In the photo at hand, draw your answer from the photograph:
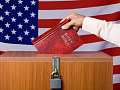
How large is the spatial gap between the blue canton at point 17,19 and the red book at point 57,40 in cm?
90

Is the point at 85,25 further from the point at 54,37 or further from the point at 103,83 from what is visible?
the point at 103,83

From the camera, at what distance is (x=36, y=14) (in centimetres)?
263

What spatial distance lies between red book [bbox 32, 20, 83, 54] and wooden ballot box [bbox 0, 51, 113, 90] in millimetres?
179

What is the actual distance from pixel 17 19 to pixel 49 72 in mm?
1196

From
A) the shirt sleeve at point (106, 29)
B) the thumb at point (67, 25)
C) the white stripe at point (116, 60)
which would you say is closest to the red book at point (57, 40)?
the thumb at point (67, 25)

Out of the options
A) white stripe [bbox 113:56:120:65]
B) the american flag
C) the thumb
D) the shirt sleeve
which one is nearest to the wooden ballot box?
the shirt sleeve

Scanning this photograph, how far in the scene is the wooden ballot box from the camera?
1.57 meters

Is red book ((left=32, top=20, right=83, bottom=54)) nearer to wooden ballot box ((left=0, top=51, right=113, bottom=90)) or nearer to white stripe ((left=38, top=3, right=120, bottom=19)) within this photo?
wooden ballot box ((left=0, top=51, right=113, bottom=90))

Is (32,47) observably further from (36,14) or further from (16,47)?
(36,14)

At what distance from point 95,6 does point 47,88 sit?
→ 1323 mm

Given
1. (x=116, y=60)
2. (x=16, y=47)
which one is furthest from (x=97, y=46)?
(x=16, y=47)

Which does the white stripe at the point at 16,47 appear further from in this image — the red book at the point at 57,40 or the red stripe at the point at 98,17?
the red book at the point at 57,40

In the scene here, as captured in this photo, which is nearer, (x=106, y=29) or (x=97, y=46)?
(x=106, y=29)

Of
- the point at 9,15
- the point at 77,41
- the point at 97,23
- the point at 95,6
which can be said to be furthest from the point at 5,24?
the point at 97,23
